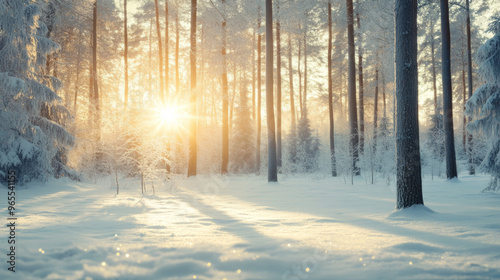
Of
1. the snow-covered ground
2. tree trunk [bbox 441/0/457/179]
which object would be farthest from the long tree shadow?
tree trunk [bbox 441/0/457/179]

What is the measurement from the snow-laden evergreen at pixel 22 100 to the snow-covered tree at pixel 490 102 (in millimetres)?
10994

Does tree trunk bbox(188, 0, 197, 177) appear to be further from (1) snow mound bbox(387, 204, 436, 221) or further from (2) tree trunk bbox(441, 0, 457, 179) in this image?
(2) tree trunk bbox(441, 0, 457, 179)

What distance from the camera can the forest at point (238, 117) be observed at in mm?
4719

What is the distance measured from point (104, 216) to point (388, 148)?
12.1 metres

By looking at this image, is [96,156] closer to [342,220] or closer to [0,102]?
[0,102]

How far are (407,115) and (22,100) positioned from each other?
985 cm

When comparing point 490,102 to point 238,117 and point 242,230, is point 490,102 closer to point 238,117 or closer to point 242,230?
point 242,230

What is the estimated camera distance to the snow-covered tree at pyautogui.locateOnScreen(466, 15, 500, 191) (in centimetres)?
569

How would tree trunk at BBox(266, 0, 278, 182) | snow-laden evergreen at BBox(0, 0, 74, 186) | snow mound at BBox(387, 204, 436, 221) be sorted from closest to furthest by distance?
1. snow mound at BBox(387, 204, 436, 221)
2. snow-laden evergreen at BBox(0, 0, 74, 186)
3. tree trunk at BBox(266, 0, 278, 182)

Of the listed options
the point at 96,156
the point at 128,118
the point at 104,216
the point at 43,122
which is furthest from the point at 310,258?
the point at 96,156

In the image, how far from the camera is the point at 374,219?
4.27m

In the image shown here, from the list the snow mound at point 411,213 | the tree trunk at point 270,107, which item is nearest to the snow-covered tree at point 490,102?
the snow mound at point 411,213

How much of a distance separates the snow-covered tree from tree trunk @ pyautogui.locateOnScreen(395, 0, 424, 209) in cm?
218

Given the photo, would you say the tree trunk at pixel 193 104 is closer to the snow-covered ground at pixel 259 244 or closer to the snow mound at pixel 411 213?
the snow-covered ground at pixel 259 244
